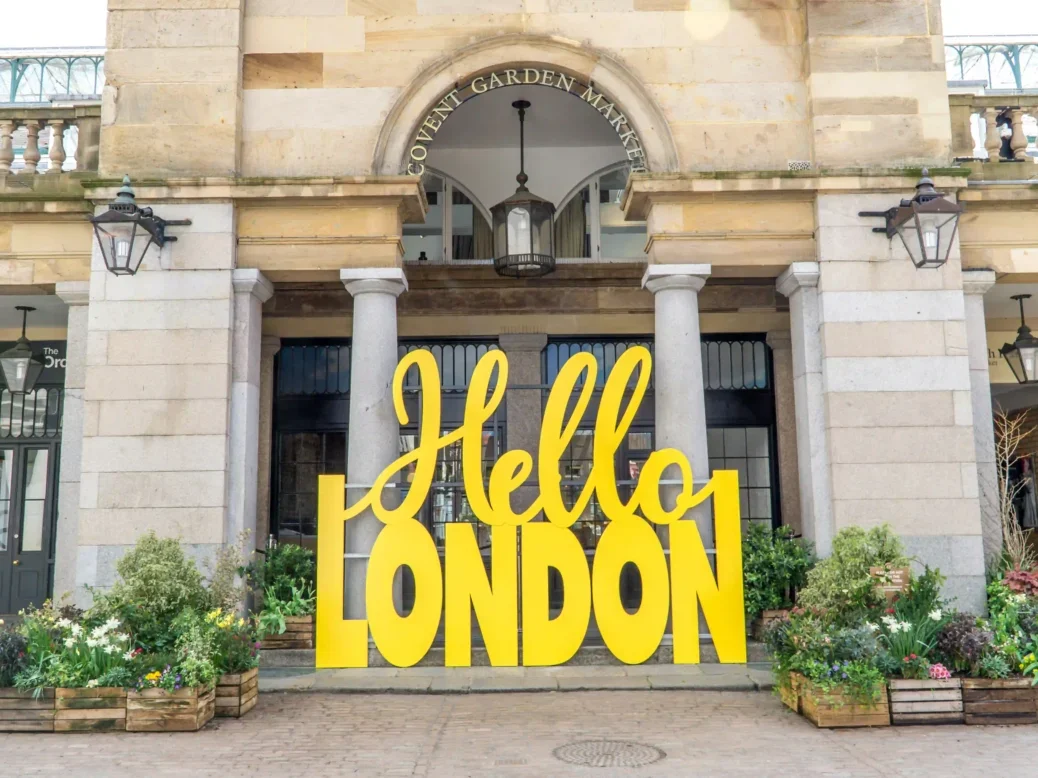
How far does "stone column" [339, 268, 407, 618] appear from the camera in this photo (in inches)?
405

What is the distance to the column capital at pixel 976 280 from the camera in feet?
35.7

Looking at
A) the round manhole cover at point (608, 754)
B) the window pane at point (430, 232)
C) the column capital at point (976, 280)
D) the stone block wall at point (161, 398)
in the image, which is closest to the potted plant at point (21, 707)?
the stone block wall at point (161, 398)

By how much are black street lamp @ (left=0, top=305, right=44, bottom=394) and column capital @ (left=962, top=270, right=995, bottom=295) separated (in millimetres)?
12090

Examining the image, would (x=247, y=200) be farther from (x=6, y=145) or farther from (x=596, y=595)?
(x=596, y=595)

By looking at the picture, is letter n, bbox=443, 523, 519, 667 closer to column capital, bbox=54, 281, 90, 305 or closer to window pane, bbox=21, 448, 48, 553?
column capital, bbox=54, 281, 90, 305

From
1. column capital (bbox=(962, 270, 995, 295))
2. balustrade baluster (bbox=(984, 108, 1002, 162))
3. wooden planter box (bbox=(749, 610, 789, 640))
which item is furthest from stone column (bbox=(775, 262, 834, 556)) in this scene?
balustrade baluster (bbox=(984, 108, 1002, 162))

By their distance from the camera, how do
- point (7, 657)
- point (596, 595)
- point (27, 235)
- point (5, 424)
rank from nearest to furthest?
point (7, 657) < point (596, 595) < point (27, 235) < point (5, 424)

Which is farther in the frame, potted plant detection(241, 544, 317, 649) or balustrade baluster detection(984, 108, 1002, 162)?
balustrade baluster detection(984, 108, 1002, 162)

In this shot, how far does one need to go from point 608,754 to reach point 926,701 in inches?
107

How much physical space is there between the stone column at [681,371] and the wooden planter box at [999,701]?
3.24 metres

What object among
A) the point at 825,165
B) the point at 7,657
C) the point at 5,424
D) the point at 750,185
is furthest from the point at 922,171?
the point at 5,424

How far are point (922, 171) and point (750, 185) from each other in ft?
6.06

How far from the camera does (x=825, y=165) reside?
10.6m

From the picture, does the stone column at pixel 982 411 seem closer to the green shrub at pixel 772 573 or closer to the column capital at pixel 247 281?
the green shrub at pixel 772 573
